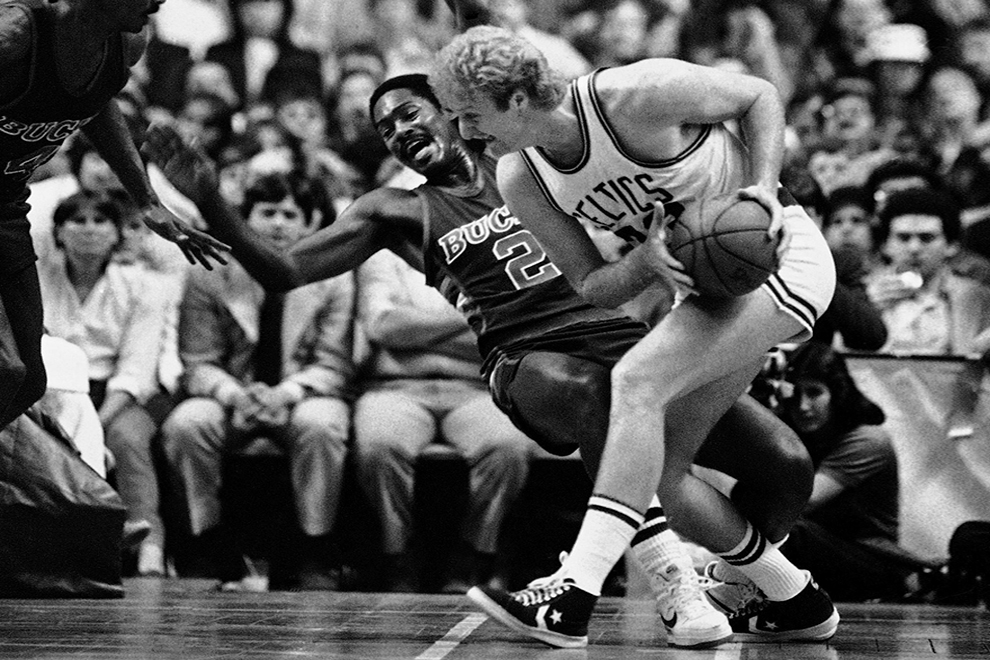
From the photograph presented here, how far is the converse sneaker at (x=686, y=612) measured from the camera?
4.64 m

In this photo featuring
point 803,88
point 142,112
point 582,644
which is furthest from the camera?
point 803,88

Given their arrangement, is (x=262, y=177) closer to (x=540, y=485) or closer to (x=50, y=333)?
(x=50, y=333)

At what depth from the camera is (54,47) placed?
4.82 metres

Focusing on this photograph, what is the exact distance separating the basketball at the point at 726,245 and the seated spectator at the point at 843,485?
94.5 inches

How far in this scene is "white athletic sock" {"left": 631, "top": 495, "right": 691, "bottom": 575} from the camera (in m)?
4.84

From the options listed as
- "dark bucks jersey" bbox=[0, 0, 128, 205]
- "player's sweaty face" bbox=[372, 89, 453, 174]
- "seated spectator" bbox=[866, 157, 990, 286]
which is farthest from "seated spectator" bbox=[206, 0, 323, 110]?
"dark bucks jersey" bbox=[0, 0, 128, 205]

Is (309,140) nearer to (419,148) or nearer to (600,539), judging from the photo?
(419,148)

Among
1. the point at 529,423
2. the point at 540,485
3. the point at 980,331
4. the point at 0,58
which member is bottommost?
the point at 540,485

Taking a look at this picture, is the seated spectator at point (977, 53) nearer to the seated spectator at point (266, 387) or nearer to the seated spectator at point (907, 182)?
the seated spectator at point (907, 182)

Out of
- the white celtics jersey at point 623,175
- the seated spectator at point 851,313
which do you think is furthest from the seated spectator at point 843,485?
the white celtics jersey at point 623,175

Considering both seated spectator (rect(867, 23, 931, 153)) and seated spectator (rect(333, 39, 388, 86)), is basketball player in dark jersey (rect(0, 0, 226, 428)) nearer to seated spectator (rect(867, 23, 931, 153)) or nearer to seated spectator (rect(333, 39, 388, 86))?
seated spectator (rect(333, 39, 388, 86))

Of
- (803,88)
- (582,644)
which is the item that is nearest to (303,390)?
(582,644)

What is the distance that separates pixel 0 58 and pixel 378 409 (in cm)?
269

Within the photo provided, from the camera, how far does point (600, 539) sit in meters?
4.35
